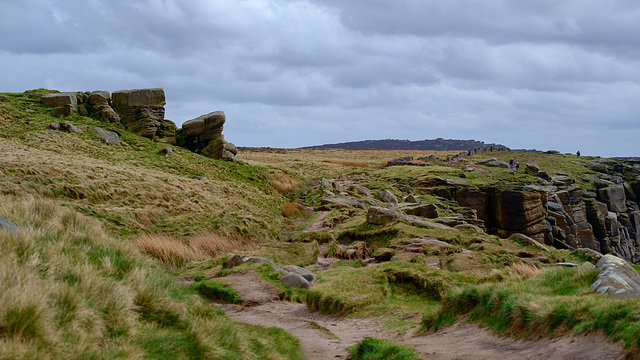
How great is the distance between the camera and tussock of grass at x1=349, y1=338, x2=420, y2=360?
9.65m

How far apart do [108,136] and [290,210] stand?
17.1m

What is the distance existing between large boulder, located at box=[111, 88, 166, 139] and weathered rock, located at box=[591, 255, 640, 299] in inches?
1733

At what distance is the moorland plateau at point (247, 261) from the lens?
23.9 ft

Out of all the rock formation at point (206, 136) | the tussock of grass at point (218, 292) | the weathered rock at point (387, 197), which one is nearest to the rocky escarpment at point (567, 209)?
the weathered rock at point (387, 197)

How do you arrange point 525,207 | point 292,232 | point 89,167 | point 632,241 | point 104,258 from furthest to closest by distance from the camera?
point 632,241 → point 525,207 → point 292,232 → point 89,167 → point 104,258

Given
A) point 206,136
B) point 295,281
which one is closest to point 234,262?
point 295,281

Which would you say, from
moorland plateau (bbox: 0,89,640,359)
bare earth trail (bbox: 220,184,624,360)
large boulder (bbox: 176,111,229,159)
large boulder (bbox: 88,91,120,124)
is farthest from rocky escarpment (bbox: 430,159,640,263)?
bare earth trail (bbox: 220,184,624,360)

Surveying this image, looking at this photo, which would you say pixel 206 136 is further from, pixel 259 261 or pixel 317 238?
pixel 259 261

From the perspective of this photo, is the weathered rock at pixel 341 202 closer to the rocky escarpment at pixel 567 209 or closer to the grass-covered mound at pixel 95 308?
the rocky escarpment at pixel 567 209

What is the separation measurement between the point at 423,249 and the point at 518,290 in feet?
41.2

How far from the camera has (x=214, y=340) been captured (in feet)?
25.6

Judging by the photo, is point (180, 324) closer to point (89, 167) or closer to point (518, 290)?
point (518, 290)

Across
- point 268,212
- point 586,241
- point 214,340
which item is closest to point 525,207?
point 586,241

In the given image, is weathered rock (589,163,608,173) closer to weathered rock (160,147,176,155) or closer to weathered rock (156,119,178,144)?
weathered rock (156,119,178,144)
